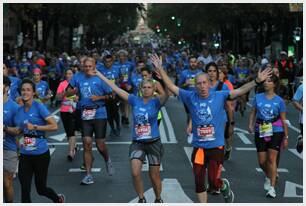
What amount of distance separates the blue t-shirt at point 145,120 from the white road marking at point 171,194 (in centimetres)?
94

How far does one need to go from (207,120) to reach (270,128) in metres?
1.71

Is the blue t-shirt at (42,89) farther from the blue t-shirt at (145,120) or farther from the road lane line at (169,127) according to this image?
the blue t-shirt at (145,120)

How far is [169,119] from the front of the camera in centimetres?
1981

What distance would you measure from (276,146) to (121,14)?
49129 mm

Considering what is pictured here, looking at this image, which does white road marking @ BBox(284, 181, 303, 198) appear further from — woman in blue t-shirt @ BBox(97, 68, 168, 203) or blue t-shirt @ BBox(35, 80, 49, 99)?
blue t-shirt @ BBox(35, 80, 49, 99)

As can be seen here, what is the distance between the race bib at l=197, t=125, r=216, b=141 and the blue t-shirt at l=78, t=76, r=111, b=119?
8.90 feet

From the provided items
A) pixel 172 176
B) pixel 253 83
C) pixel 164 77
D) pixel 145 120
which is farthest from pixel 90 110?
pixel 253 83

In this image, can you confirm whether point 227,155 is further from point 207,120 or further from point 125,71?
point 125,71

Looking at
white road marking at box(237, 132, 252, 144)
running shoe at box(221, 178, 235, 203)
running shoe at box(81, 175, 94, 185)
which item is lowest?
white road marking at box(237, 132, 252, 144)

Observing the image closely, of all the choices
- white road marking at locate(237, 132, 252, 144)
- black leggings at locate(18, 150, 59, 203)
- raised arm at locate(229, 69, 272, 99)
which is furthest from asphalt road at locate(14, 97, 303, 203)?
raised arm at locate(229, 69, 272, 99)

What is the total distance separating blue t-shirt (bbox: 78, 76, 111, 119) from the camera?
10.2 meters

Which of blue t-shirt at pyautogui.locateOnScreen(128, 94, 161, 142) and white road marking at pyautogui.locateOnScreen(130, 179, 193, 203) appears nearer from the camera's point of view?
blue t-shirt at pyautogui.locateOnScreen(128, 94, 161, 142)

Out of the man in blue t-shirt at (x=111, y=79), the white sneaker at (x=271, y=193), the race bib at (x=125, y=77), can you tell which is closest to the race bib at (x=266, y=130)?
the white sneaker at (x=271, y=193)

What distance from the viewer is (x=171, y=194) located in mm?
9242
